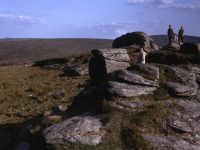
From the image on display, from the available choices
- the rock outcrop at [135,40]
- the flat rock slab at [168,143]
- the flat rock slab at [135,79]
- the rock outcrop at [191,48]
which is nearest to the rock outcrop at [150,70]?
the flat rock slab at [135,79]

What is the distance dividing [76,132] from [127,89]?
385cm

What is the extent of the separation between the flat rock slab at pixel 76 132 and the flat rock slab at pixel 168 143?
1944mm

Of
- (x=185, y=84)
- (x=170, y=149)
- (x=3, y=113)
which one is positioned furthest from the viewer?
(x=3, y=113)

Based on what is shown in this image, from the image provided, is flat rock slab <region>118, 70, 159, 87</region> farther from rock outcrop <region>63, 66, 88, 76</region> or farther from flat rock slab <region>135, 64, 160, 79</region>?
rock outcrop <region>63, 66, 88, 76</region>

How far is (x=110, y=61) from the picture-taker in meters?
29.0

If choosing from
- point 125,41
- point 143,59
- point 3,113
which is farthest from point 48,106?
point 125,41

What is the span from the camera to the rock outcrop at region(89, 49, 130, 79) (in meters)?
28.9

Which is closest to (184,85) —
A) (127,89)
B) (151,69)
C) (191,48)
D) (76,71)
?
(151,69)

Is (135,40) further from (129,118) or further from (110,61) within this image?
(129,118)

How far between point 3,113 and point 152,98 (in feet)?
40.9

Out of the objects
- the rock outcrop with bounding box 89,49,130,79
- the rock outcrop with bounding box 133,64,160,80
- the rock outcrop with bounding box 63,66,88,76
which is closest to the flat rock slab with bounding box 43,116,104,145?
the rock outcrop with bounding box 133,64,160,80

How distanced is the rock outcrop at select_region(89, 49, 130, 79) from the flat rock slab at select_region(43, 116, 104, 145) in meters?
9.12

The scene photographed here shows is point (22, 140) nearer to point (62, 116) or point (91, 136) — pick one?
point (62, 116)

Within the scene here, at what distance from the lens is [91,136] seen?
18.8 meters
